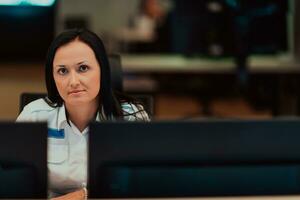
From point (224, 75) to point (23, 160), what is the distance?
3.64m

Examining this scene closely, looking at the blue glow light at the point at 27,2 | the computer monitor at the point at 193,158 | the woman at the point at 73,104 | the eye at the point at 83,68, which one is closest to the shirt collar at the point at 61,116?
the woman at the point at 73,104

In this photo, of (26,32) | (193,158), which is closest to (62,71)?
(193,158)

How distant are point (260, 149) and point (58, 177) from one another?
0.47 m

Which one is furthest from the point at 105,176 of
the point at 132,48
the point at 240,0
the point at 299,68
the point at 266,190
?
the point at 132,48

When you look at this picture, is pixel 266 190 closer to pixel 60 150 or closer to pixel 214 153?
pixel 214 153

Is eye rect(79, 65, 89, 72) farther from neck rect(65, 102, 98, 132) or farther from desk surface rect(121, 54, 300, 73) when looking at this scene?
desk surface rect(121, 54, 300, 73)

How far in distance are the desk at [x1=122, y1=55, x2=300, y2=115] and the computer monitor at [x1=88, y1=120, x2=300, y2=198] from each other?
10.5ft

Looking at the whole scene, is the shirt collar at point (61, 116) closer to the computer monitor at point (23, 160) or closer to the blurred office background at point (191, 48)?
the computer monitor at point (23, 160)

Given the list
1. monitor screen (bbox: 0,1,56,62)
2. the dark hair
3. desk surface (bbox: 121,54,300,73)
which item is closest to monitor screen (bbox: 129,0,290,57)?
desk surface (bbox: 121,54,300,73)

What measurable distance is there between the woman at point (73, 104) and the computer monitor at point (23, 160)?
0.23 ft

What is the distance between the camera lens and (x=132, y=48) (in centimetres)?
606

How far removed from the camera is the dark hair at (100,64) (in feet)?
4.19

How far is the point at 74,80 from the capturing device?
1.24m

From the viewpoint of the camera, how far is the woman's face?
4.09 ft
